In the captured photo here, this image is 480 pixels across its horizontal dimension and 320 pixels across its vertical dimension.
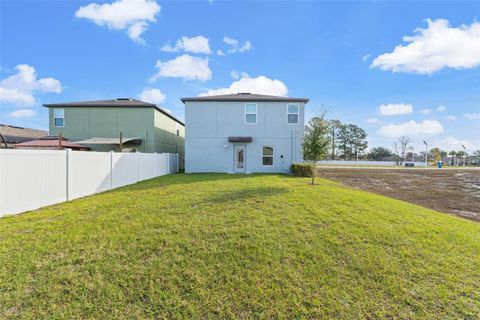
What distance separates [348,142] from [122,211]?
193ft

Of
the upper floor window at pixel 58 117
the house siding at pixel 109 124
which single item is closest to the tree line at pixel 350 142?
the house siding at pixel 109 124

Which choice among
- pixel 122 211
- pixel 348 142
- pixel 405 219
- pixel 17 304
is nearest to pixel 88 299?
pixel 17 304

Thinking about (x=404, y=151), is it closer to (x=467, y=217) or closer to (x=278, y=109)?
(x=278, y=109)

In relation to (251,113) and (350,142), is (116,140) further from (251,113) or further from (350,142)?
(350,142)

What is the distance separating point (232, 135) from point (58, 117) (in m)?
13.9

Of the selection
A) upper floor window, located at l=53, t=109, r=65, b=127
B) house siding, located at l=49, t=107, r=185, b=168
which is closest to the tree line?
house siding, located at l=49, t=107, r=185, b=168

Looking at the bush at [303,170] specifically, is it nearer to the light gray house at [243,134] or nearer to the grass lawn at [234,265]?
the light gray house at [243,134]

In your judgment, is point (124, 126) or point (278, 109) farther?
point (124, 126)

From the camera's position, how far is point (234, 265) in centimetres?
363

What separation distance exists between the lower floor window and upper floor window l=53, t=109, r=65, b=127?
16018 mm

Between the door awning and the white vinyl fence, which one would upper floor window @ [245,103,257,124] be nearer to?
the door awning

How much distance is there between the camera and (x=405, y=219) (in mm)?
5770

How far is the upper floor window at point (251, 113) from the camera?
16250 millimetres

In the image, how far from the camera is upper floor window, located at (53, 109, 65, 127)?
57.0 ft
